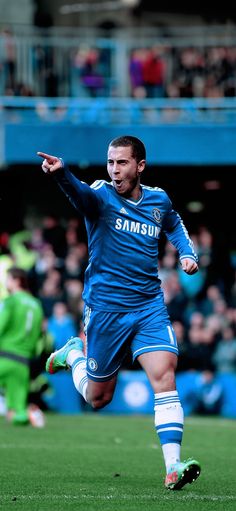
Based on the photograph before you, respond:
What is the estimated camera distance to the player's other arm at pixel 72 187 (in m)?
8.36

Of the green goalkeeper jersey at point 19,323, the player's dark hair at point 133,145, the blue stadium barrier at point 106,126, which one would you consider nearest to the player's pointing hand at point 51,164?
the player's dark hair at point 133,145

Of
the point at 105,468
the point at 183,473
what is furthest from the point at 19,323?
the point at 183,473

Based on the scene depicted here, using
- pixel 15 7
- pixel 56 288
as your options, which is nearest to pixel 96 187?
pixel 56 288

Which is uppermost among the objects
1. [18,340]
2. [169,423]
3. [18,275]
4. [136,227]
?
[136,227]

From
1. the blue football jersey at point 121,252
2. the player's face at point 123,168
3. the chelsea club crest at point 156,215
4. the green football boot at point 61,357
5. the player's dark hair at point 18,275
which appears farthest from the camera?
the player's dark hair at point 18,275

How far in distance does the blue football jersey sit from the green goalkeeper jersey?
781cm

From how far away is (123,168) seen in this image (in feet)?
29.6

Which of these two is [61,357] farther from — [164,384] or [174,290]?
[174,290]

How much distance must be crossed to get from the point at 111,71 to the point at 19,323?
27.5 ft

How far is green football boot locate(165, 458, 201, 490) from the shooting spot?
28.3ft

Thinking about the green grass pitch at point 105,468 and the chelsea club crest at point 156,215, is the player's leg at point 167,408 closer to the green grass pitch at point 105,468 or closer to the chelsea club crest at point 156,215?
the green grass pitch at point 105,468

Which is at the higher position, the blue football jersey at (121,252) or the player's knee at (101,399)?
the blue football jersey at (121,252)

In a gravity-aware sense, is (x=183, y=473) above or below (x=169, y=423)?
below

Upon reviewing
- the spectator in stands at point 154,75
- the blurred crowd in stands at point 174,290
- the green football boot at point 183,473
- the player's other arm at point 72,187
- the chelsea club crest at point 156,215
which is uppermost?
the spectator in stands at point 154,75
